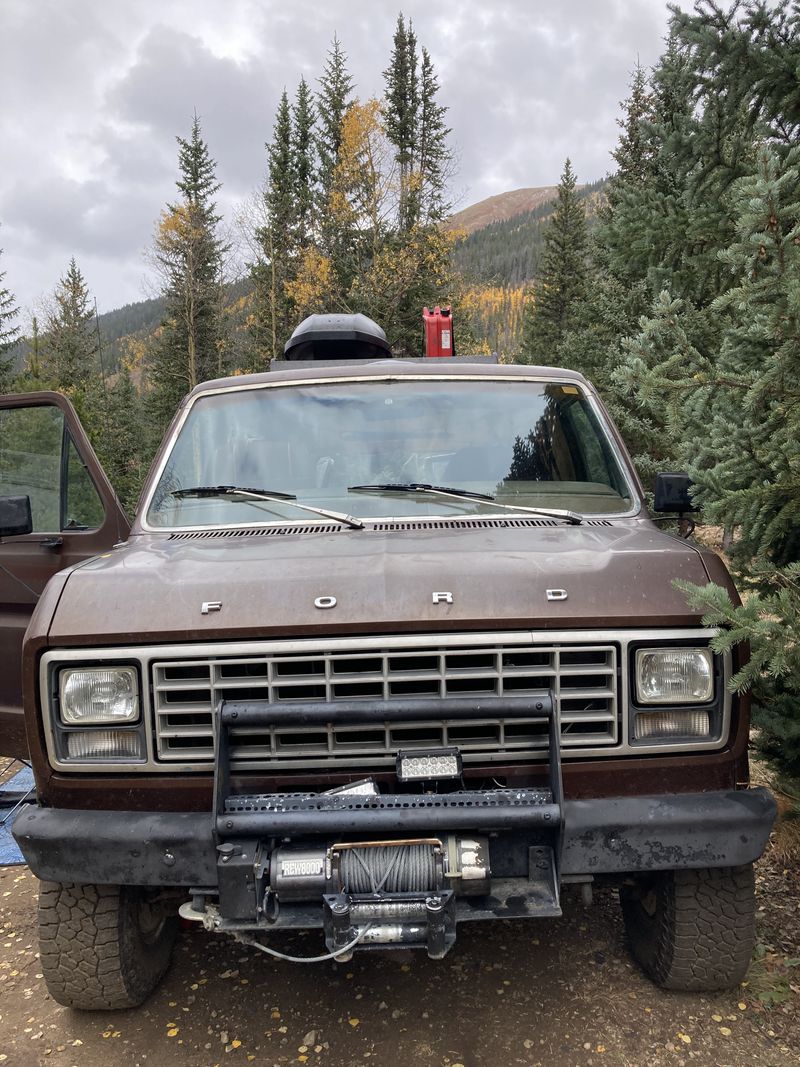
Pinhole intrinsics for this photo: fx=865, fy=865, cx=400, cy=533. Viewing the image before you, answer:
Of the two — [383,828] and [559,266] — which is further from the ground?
[559,266]

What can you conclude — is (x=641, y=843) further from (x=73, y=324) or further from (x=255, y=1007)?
(x=73, y=324)

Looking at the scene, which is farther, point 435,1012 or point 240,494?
point 240,494

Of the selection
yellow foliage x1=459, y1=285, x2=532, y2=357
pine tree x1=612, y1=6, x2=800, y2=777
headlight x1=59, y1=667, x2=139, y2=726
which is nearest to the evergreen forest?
pine tree x1=612, y1=6, x2=800, y2=777

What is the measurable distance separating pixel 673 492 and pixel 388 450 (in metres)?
1.27

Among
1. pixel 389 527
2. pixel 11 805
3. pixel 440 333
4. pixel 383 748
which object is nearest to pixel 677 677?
pixel 383 748

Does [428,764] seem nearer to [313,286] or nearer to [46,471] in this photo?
[46,471]

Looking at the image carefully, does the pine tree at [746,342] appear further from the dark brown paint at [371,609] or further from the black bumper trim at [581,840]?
the black bumper trim at [581,840]

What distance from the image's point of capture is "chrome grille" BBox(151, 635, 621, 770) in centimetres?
264

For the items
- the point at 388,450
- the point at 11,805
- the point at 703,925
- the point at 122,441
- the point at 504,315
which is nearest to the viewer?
the point at 703,925

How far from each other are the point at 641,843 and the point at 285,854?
1077mm

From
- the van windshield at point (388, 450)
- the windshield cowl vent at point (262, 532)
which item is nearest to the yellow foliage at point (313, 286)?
the van windshield at point (388, 450)

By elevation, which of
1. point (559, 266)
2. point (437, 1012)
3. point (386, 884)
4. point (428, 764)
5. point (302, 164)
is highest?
point (302, 164)

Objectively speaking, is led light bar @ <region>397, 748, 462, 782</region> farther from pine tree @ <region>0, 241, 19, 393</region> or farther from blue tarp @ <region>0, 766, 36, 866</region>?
pine tree @ <region>0, 241, 19, 393</region>

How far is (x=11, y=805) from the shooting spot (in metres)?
5.28
